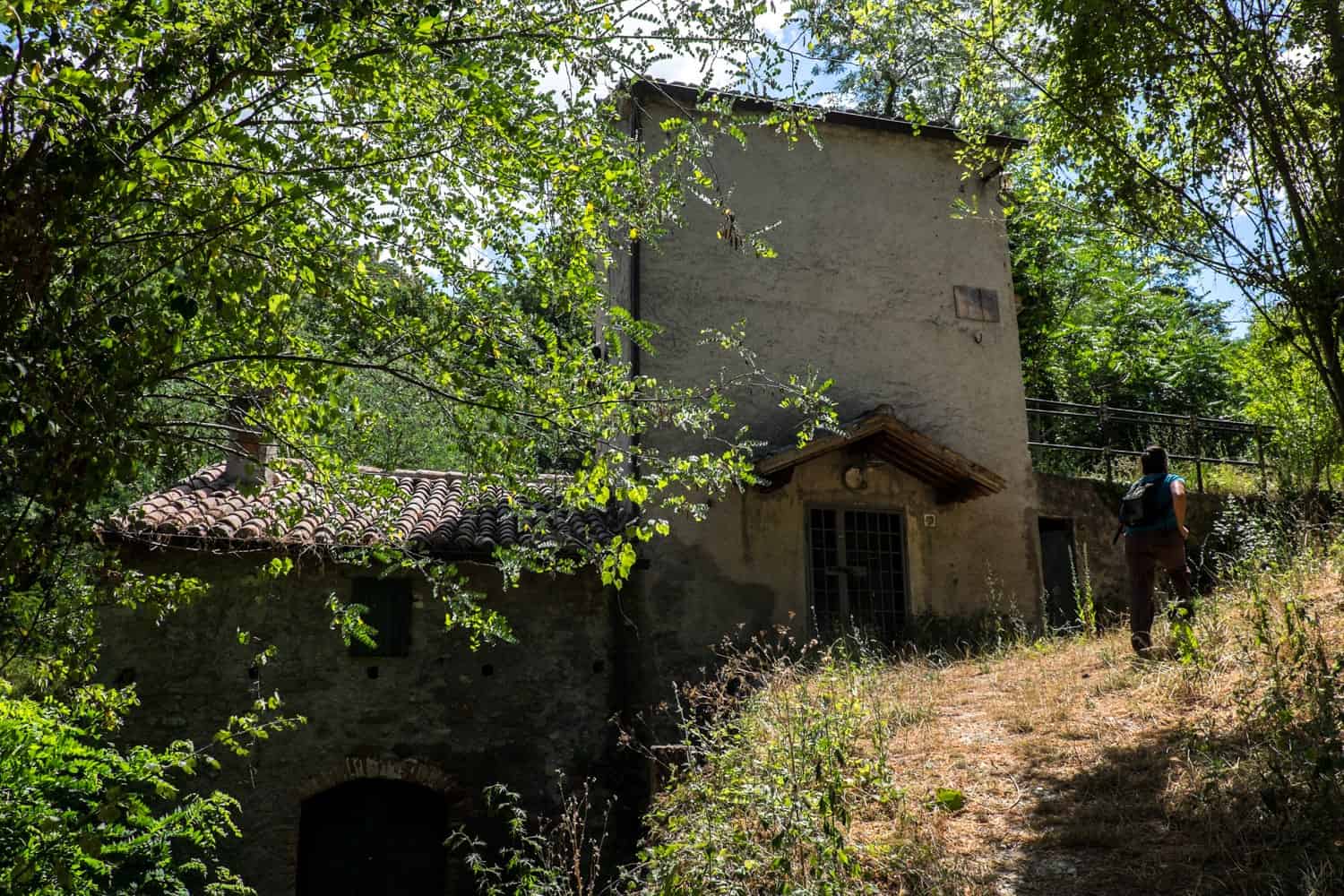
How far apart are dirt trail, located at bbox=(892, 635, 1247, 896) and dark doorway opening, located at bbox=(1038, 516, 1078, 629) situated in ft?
17.7

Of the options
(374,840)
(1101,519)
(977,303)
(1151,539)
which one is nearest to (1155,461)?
(1151,539)

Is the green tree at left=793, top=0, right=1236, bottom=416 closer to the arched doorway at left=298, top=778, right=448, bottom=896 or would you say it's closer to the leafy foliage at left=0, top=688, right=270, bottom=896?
the arched doorway at left=298, top=778, right=448, bottom=896

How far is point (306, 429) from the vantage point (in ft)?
17.1

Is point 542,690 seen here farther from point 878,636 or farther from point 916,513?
point 916,513

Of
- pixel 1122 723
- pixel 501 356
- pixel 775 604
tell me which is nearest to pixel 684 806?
pixel 1122 723

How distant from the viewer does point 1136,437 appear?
665 inches

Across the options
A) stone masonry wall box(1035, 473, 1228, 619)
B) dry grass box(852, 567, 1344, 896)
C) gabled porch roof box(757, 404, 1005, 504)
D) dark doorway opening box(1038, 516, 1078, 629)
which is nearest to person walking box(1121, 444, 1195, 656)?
dry grass box(852, 567, 1344, 896)

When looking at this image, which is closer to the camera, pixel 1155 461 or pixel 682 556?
pixel 1155 461

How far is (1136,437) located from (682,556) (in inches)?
365

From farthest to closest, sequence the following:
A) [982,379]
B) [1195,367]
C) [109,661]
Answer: [1195,367] → [982,379] → [109,661]

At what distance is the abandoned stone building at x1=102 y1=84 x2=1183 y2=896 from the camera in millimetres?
10609

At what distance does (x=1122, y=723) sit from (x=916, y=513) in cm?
621

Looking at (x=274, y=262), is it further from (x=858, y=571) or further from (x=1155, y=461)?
(x=858, y=571)

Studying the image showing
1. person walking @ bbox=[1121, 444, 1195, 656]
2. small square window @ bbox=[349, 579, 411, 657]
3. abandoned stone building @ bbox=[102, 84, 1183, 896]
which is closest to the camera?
person walking @ bbox=[1121, 444, 1195, 656]
